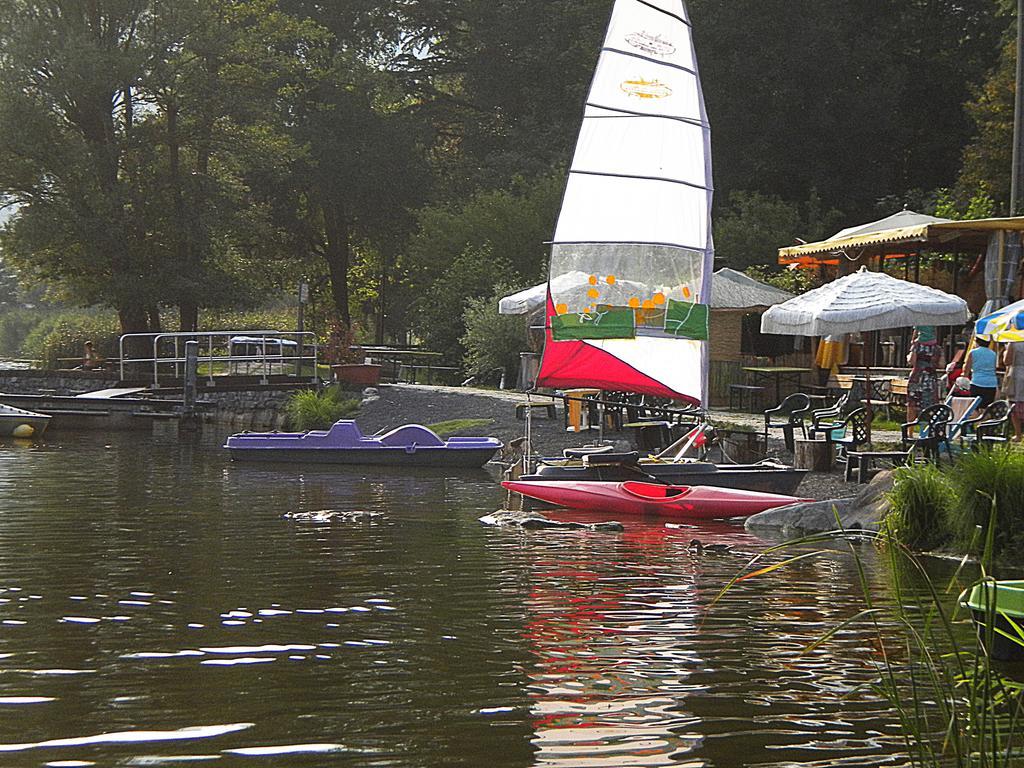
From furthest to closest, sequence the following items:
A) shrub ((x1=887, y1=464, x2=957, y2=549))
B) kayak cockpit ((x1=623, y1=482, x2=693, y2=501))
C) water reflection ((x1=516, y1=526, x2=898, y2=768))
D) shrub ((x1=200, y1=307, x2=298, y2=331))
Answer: shrub ((x1=200, y1=307, x2=298, y2=331)), kayak cockpit ((x1=623, y1=482, x2=693, y2=501)), shrub ((x1=887, y1=464, x2=957, y2=549)), water reflection ((x1=516, y1=526, x2=898, y2=768))

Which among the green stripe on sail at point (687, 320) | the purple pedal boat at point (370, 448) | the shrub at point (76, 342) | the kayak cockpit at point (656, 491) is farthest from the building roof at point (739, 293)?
the shrub at point (76, 342)

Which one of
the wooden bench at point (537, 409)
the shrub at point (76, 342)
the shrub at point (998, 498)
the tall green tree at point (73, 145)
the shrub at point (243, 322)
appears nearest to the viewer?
the shrub at point (998, 498)

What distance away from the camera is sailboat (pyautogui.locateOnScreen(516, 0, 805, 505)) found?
19.0m

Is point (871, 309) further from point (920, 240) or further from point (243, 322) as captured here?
point (243, 322)

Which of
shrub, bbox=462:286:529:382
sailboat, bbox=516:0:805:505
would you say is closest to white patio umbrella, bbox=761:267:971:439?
sailboat, bbox=516:0:805:505

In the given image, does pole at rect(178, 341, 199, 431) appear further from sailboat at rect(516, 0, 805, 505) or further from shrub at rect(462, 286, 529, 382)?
sailboat at rect(516, 0, 805, 505)

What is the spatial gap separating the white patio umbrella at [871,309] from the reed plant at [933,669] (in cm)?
592

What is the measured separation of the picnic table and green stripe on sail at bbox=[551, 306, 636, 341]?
6953 mm

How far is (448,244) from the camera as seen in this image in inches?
1650

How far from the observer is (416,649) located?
9023 millimetres

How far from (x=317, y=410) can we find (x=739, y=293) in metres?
9.38

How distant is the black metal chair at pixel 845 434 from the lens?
18.1 meters

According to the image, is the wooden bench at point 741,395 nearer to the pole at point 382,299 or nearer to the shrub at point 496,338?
the shrub at point 496,338

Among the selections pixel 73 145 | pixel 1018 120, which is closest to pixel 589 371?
pixel 1018 120
